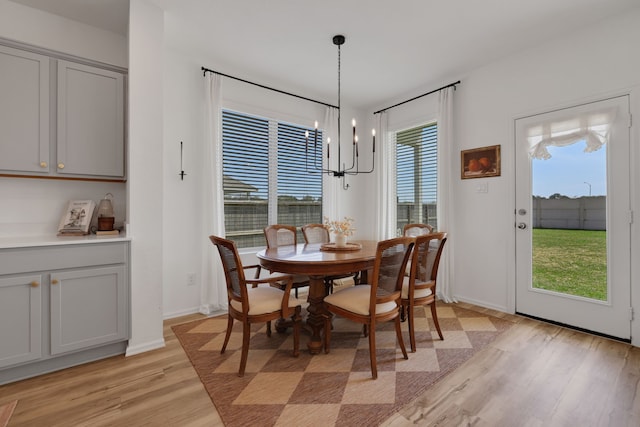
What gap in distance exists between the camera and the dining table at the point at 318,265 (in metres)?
2.19

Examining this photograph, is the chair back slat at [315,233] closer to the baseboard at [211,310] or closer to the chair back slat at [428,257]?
the baseboard at [211,310]

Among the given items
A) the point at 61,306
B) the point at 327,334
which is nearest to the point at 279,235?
the point at 327,334

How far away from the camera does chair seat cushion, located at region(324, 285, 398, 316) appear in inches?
84.0

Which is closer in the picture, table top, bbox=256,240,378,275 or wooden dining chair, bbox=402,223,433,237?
table top, bbox=256,240,378,275

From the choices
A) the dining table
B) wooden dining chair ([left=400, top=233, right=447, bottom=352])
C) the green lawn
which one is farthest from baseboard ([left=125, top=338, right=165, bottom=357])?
the green lawn

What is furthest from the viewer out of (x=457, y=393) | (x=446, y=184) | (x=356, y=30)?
(x=446, y=184)

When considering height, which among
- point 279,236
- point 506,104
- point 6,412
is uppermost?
point 506,104

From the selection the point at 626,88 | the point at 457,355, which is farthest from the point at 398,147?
the point at 457,355

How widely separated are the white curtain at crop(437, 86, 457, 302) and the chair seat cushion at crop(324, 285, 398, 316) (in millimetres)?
1843

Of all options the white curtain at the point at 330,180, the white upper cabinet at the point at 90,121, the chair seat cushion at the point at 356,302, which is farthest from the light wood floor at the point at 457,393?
the white curtain at the point at 330,180

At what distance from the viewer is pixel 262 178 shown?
153 inches

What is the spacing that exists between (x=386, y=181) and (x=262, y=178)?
6.50 feet

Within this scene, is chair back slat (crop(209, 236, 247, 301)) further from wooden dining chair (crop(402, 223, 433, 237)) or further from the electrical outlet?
wooden dining chair (crop(402, 223, 433, 237))

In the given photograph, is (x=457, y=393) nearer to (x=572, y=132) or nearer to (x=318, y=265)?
(x=318, y=265)
